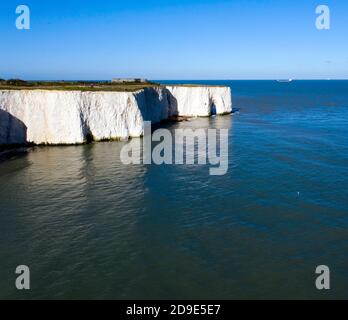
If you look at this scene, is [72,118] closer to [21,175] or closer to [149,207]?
[21,175]

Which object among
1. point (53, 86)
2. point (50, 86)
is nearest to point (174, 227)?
point (53, 86)

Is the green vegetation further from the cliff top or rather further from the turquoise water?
the turquoise water

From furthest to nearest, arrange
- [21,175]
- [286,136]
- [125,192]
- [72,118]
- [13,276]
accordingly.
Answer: [286,136]
[72,118]
[21,175]
[125,192]
[13,276]

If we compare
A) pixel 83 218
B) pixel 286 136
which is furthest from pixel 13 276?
pixel 286 136

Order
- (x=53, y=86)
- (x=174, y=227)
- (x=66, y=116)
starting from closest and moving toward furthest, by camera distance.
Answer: (x=174, y=227)
(x=66, y=116)
(x=53, y=86)

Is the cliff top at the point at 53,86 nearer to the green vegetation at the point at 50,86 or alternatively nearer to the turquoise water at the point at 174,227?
the green vegetation at the point at 50,86

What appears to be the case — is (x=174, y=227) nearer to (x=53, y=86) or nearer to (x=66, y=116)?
(x=66, y=116)

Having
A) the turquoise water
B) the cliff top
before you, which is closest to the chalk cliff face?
the cliff top
